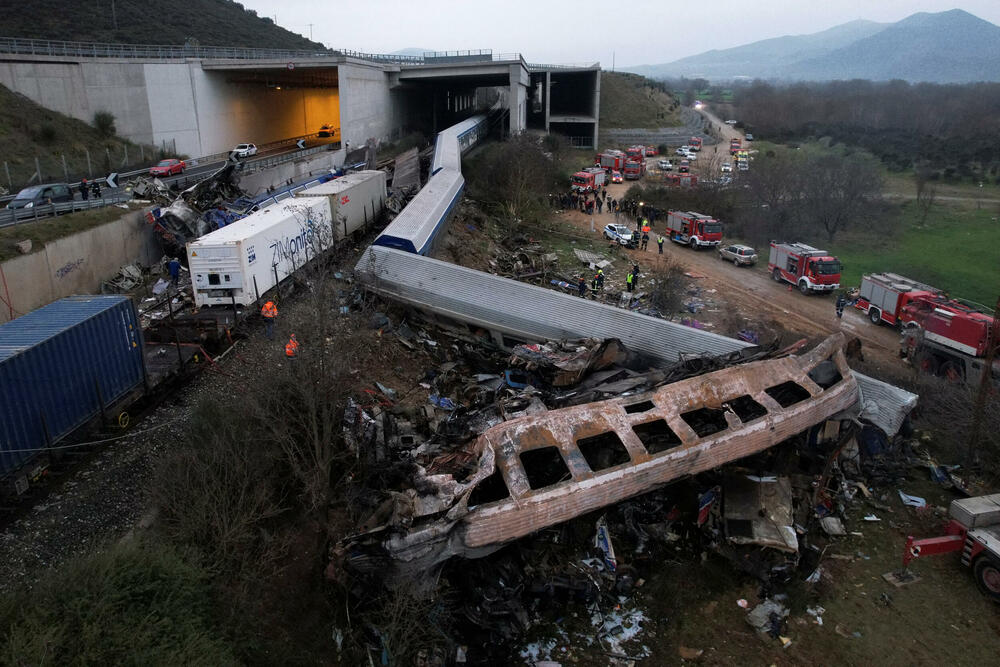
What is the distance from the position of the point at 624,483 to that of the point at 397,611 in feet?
11.7

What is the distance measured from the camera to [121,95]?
114 feet

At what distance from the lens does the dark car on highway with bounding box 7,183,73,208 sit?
21.2 meters

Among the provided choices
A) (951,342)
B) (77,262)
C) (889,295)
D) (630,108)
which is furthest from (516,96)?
(630,108)

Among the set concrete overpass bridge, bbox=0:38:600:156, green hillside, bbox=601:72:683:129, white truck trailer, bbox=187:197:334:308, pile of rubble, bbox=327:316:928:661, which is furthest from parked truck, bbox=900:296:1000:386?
green hillside, bbox=601:72:683:129

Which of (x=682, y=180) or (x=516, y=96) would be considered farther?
(x=516, y=96)

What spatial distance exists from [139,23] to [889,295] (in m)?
64.1

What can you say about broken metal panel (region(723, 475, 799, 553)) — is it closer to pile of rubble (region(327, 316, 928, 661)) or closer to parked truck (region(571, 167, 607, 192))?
pile of rubble (region(327, 316, 928, 661))

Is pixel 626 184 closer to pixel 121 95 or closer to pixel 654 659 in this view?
pixel 121 95

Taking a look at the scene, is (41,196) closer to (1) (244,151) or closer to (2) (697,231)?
(1) (244,151)

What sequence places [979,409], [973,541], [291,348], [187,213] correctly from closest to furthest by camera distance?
[973,541] < [979,409] < [291,348] < [187,213]

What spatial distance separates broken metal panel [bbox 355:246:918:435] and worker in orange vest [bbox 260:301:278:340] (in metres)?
2.65

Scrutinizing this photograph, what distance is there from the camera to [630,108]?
3137 inches

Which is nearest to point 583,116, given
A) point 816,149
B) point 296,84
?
point 816,149

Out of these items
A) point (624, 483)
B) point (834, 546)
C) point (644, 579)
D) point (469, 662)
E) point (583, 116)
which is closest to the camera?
point (469, 662)
